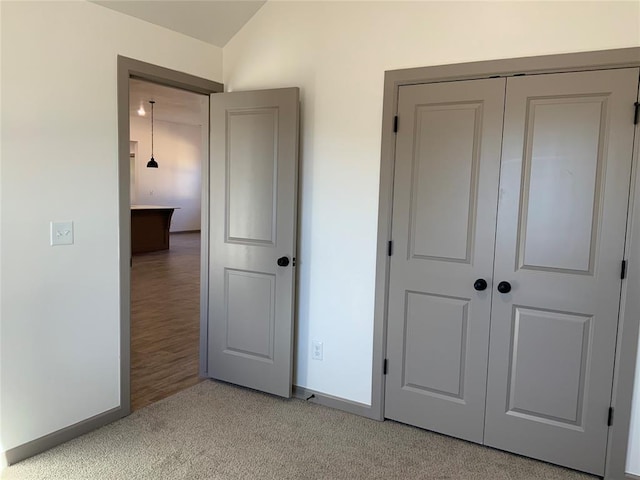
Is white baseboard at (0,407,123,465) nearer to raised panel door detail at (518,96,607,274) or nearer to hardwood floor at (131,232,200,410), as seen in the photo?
hardwood floor at (131,232,200,410)

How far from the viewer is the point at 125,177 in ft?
9.26

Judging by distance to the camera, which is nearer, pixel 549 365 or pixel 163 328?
pixel 549 365

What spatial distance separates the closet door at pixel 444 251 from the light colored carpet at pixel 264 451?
8.8 inches

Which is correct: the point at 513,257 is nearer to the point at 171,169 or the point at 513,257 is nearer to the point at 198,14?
the point at 198,14

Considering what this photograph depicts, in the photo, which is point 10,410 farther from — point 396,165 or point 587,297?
point 587,297

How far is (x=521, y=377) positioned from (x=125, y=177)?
8.07ft

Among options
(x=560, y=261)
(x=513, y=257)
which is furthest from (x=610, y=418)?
(x=513, y=257)

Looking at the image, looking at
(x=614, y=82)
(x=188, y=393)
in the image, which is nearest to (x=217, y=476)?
(x=188, y=393)

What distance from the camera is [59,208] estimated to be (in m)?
2.52

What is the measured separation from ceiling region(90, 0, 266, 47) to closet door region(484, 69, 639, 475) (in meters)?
1.78

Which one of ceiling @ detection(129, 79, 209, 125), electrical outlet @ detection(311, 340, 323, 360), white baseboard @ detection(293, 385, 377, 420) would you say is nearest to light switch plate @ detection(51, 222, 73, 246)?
electrical outlet @ detection(311, 340, 323, 360)

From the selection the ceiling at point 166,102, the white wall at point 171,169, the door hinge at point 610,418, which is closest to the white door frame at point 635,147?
the door hinge at point 610,418

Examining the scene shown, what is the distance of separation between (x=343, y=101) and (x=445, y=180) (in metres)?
0.80

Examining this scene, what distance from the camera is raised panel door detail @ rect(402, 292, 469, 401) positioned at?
2730mm
